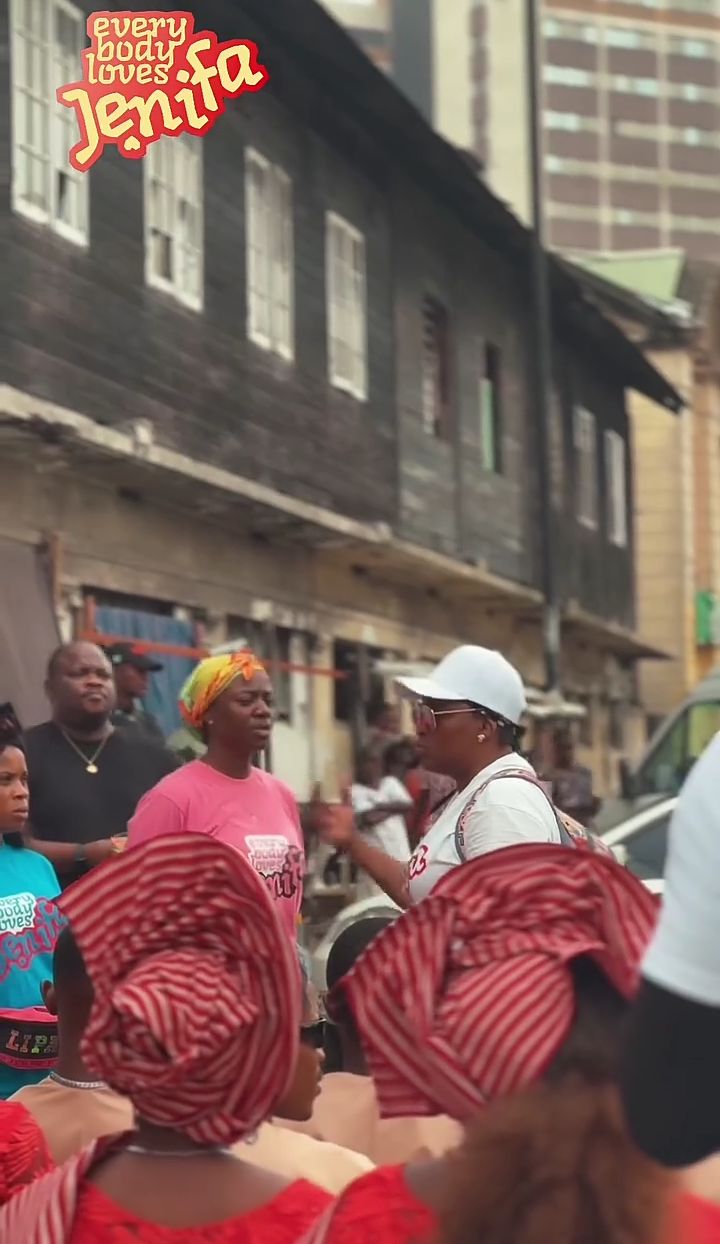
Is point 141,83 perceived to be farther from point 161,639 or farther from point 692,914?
point 692,914

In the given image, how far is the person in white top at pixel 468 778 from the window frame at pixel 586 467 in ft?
76.0

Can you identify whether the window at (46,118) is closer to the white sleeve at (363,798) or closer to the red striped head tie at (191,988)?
the white sleeve at (363,798)

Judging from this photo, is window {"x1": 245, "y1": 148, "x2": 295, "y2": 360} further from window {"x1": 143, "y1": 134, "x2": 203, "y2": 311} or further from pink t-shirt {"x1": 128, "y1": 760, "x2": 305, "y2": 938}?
pink t-shirt {"x1": 128, "y1": 760, "x2": 305, "y2": 938}

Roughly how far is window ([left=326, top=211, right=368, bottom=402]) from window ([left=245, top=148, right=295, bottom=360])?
0.96 metres

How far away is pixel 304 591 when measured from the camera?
18453mm

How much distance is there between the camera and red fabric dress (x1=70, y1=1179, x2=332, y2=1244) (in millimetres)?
2805

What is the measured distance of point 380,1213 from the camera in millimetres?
2584

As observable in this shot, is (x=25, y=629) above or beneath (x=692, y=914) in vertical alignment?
above

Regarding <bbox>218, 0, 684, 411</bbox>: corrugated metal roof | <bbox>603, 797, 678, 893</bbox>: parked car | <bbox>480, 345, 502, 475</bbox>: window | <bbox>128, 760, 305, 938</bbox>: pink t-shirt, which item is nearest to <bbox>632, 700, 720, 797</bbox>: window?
<bbox>603, 797, 678, 893</bbox>: parked car

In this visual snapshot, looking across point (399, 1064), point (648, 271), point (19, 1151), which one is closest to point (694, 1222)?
point (399, 1064)

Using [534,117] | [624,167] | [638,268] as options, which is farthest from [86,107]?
[624,167]

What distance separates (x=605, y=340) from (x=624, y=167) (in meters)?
89.0

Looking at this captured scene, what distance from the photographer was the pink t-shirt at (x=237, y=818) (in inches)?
229

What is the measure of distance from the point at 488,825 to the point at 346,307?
1479cm
